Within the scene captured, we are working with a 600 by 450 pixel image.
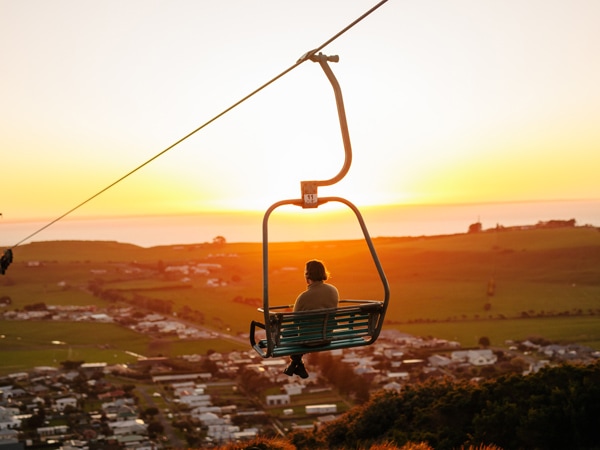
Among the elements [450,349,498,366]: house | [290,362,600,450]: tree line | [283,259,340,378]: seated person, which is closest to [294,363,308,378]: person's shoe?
[283,259,340,378]: seated person

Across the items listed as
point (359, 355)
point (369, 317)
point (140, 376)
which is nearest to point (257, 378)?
point (140, 376)

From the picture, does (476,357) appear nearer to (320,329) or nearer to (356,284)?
(356,284)

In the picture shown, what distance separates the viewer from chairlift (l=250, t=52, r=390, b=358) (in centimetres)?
515

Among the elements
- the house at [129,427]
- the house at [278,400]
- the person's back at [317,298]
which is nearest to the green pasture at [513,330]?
the house at [278,400]

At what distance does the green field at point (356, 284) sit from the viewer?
4147 cm

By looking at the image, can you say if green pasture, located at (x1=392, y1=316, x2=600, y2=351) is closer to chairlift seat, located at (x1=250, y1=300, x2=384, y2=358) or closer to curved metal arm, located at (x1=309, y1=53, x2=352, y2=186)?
chairlift seat, located at (x1=250, y1=300, x2=384, y2=358)

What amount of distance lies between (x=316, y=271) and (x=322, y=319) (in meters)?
0.60

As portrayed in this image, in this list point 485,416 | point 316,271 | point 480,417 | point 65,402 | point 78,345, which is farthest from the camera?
point 78,345

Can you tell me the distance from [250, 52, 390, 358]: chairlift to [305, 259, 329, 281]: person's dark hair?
1.54 feet

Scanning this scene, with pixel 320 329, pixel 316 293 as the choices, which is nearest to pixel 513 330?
pixel 316 293

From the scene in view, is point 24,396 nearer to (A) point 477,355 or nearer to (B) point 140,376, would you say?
(B) point 140,376

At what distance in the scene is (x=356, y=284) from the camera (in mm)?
48438

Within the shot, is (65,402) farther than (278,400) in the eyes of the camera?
Yes

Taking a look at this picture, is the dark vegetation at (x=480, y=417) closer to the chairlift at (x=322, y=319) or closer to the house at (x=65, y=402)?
the chairlift at (x=322, y=319)
